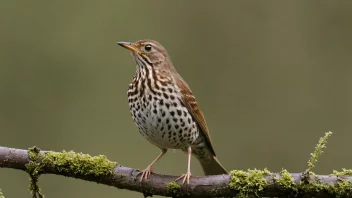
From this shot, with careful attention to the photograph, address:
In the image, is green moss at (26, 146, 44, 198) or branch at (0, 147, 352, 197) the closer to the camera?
branch at (0, 147, 352, 197)

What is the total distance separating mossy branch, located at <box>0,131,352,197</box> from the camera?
18.2 feet

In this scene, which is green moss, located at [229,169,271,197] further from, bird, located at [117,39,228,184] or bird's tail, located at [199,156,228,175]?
bird's tail, located at [199,156,228,175]

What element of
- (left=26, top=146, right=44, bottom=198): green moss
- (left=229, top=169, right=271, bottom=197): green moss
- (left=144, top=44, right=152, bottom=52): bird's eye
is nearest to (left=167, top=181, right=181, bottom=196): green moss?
(left=229, top=169, right=271, bottom=197): green moss

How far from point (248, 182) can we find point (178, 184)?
62cm

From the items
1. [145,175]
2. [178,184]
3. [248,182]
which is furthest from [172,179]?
[248,182]

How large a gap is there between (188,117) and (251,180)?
157cm

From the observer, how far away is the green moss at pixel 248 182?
5.64 m

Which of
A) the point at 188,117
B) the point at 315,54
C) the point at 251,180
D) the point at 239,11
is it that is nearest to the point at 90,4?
the point at 239,11

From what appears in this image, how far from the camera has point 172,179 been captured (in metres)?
6.09

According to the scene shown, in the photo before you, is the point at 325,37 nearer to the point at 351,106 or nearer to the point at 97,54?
the point at 351,106

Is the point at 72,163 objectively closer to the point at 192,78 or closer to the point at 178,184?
the point at 178,184

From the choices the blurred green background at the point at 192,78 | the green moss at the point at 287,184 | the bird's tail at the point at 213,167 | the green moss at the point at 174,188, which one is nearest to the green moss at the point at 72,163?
the green moss at the point at 174,188

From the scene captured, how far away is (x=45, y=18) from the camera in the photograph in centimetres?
1264

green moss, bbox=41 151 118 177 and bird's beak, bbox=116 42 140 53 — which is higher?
bird's beak, bbox=116 42 140 53
